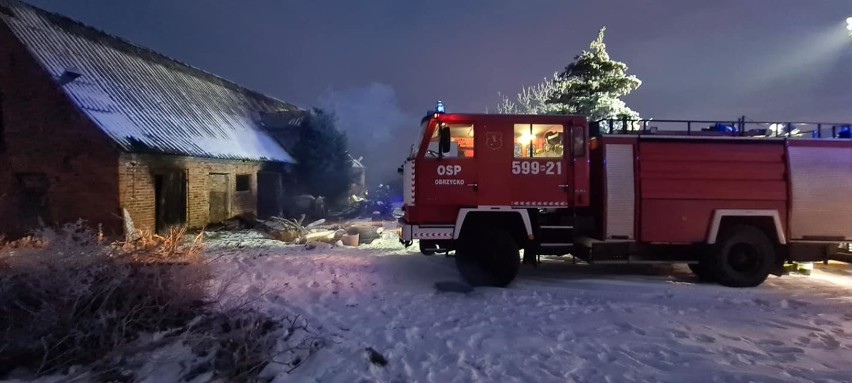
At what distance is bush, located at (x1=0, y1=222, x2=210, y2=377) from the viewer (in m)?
4.40

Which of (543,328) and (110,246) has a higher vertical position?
(110,246)

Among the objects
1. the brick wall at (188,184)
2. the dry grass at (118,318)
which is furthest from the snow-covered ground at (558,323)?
the brick wall at (188,184)

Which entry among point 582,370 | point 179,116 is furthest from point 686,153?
point 179,116

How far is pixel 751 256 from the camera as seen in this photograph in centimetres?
817

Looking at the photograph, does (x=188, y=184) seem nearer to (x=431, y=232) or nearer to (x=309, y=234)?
(x=309, y=234)

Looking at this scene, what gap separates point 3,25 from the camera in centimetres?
1278

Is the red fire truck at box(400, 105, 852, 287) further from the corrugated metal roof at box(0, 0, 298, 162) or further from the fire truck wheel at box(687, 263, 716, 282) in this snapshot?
the corrugated metal roof at box(0, 0, 298, 162)

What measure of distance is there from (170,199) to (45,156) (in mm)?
3188

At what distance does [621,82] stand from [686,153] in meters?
8.73

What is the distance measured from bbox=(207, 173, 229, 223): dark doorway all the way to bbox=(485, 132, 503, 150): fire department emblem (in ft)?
37.6

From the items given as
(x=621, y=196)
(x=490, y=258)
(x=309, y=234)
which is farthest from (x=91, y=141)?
(x=621, y=196)

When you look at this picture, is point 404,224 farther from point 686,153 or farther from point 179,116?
point 179,116

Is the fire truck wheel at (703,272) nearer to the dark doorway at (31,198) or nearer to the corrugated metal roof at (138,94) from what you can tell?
the corrugated metal roof at (138,94)

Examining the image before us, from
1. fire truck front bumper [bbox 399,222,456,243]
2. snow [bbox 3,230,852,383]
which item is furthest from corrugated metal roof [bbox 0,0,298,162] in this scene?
fire truck front bumper [bbox 399,222,456,243]
